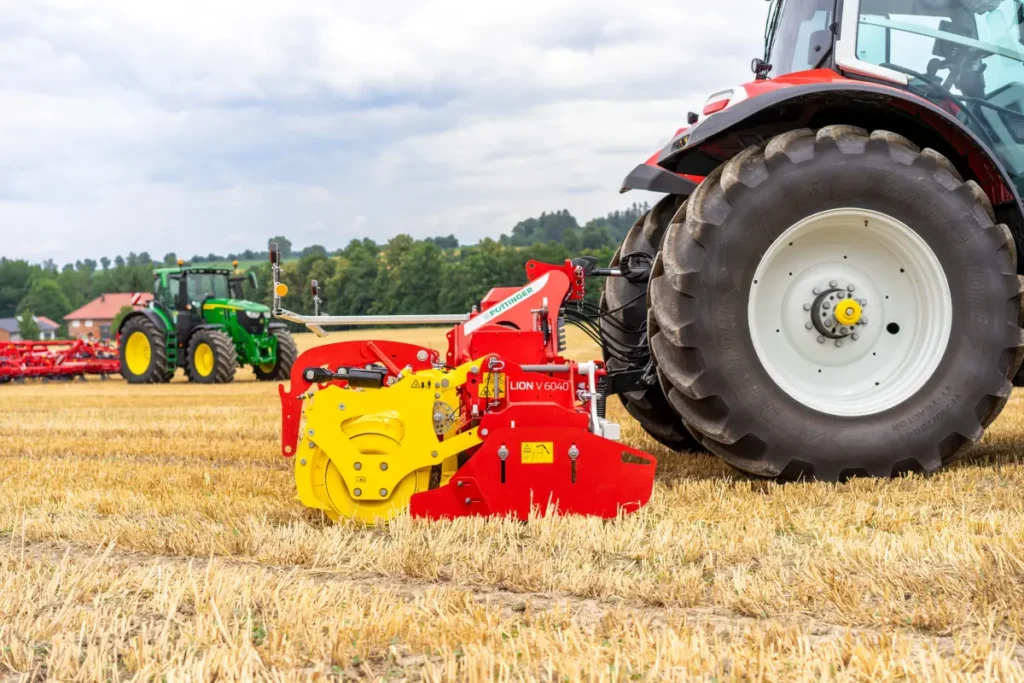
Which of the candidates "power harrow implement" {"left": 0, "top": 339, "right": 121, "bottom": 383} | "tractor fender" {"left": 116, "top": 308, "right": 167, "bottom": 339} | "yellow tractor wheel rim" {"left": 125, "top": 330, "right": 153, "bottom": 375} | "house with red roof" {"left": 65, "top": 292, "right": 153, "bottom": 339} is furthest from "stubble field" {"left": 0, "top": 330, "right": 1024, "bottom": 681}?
"house with red roof" {"left": 65, "top": 292, "right": 153, "bottom": 339}

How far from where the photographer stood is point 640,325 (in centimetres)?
499

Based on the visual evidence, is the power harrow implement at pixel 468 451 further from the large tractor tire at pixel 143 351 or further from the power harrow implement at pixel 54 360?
the power harrow implement at pixel 54 360

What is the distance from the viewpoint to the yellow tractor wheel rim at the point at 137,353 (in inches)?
671

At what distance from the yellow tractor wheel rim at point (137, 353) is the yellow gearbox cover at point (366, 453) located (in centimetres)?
1460

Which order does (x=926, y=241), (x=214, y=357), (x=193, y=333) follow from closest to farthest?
(x=926, y=241)
(x=214, y=357)
(x=193, y=333)

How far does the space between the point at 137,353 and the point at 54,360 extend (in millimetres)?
1867

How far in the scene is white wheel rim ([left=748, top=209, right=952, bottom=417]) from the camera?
4.08 meters

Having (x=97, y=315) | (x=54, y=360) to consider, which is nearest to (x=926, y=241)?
→ (x=54, y=360)

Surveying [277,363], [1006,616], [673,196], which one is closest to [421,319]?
[673,196]

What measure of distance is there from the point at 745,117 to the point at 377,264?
41482 millimetres

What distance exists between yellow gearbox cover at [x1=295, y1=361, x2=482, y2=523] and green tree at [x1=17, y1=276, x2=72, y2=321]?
91.9m

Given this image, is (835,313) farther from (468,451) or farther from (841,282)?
(468,451)

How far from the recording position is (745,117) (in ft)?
12.9

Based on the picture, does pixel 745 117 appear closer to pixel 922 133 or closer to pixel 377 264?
pixel 922 133
